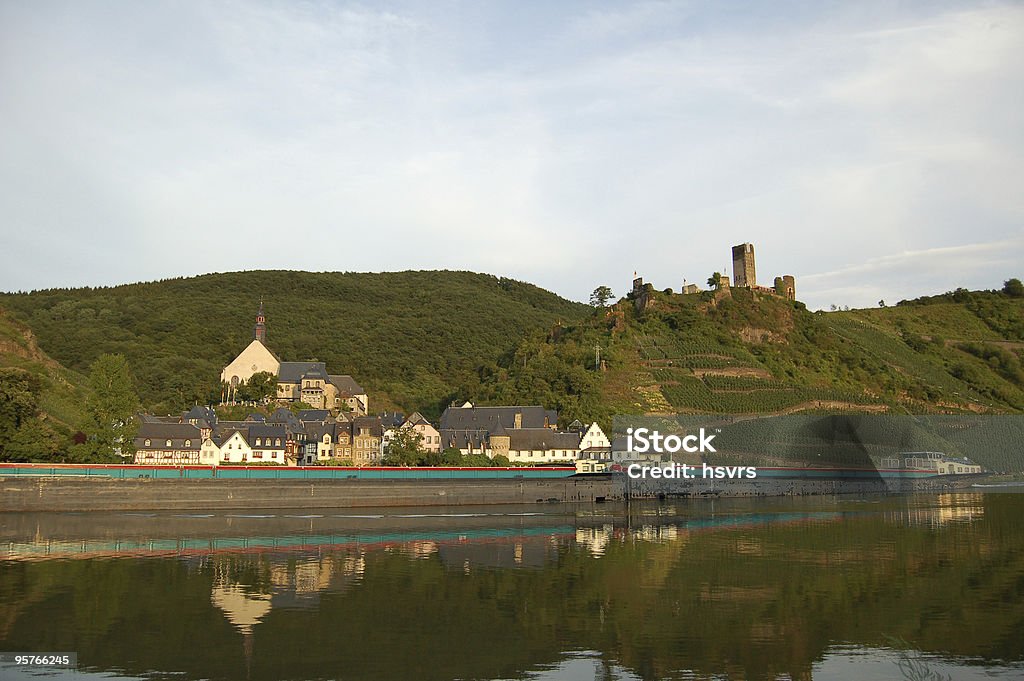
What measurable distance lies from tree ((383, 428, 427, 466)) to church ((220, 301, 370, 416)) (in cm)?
3249

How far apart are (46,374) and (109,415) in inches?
1178

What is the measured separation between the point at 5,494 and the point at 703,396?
8012 centimetres

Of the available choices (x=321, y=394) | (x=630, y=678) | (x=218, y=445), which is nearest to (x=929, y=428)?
(x=321, y=394)

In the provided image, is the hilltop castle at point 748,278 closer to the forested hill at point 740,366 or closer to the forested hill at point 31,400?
→ the forested hill at point 740,366

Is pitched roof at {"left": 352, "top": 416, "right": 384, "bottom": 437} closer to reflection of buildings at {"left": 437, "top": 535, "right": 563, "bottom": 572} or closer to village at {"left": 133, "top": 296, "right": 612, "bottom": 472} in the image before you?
village at {"left": 133, "top": 296, "right": 612, "bottom": 472}

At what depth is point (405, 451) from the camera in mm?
82500

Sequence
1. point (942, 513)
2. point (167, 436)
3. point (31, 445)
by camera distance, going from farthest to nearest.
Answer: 1. point (167, 436)
2. point (942, 513)
3. point (31, 445)

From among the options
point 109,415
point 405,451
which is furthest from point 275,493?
point 109,415

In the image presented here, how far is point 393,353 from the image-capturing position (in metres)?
172

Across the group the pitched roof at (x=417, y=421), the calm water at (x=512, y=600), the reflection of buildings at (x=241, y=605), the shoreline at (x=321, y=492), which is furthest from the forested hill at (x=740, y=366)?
the reflection of buildings at (x=241, y=605)

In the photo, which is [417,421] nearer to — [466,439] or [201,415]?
[466,439]

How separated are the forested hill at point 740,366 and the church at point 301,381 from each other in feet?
69.6

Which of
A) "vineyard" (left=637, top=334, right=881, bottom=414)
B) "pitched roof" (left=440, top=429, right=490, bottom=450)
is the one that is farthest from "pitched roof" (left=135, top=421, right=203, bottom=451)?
"vineyard" (left=637, top=334, right=881, bottom=414)

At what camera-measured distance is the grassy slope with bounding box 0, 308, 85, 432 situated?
84250mm
